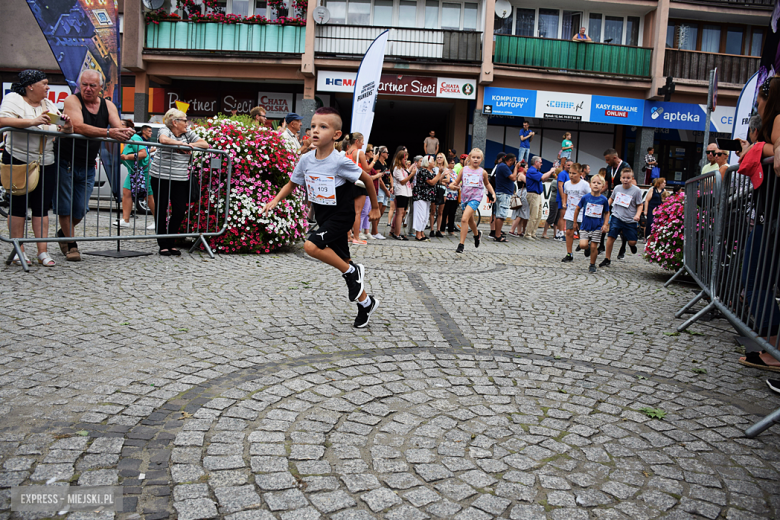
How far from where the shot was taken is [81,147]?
7.38 meters

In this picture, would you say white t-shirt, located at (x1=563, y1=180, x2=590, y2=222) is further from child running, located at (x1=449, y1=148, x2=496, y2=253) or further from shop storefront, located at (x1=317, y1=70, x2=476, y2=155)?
shop storefront, located at (x1=317, y1=70, x2=476, y2=155)

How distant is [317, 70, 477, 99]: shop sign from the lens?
2383 cm

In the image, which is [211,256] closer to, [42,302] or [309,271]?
[309,271]

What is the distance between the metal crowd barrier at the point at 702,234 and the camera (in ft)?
18.3

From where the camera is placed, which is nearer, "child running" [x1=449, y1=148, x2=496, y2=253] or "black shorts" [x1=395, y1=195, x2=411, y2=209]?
"child running" [x1=449, y1=148, x2=496, y2=253]

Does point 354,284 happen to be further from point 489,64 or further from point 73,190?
point 489,64

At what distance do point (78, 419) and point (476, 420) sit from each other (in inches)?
75.1

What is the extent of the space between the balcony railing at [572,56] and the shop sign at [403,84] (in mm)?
2019

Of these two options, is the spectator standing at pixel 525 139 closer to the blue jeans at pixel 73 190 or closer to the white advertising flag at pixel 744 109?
the white advertising flag at pixel 744 109

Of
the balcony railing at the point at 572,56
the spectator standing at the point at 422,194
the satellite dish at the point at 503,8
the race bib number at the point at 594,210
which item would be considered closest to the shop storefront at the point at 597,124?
the balcony railing at the point at 572,56

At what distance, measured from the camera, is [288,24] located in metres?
23.8

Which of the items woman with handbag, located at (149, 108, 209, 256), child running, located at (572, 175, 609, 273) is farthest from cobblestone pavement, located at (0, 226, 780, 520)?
Result: child running, located at (572, 175, 609, 273)

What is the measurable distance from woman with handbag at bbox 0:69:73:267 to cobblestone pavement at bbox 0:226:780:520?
2.55 feet

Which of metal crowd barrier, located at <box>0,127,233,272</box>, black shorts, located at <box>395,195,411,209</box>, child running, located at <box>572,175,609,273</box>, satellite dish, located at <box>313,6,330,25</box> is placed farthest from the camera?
satellite dish, located at <box>313,6,330,25</box>
